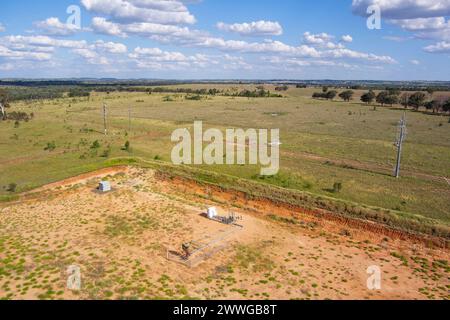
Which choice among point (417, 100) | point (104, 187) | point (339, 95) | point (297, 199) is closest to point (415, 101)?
point (417, 100)

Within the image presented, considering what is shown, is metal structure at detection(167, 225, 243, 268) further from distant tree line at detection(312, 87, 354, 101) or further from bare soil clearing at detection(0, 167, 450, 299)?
distant tree line at detection(312, 87, 354, 101)

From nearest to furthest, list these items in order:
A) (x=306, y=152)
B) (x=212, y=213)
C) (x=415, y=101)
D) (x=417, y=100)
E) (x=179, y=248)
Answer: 1. (x=179, y=248)
2. (x=212, y=213)
3. (x=306, y=152)
4. (x=417, y=100)
5. (x=415, y=101)

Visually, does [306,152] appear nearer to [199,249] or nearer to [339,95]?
[199,249]

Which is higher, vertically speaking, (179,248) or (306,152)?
(306,152)

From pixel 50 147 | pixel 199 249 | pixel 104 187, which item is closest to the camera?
pixel 199 249

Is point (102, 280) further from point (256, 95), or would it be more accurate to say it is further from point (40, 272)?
point (256, 95)

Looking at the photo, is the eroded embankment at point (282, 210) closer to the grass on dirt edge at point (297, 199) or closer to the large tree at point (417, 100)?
the grass on dirt edge at point (297, 199)
